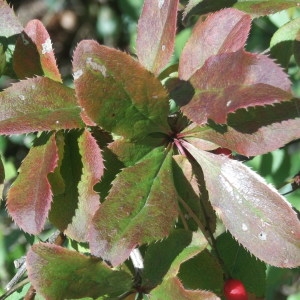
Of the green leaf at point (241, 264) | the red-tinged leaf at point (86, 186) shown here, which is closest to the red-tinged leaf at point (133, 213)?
the red-tinged leaf at point (86, 186)

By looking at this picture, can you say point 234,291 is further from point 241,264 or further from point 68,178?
point 68,178

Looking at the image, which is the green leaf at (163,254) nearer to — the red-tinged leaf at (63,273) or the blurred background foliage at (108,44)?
the red-tinged leaf at (63,273)

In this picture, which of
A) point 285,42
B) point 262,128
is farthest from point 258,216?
point 285,42

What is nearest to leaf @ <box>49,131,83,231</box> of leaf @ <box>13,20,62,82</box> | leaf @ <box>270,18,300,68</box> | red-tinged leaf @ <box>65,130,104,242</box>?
red-tinged leaf @ <box>65,130,104,242</box>

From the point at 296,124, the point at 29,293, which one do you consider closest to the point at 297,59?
the point at 296,124

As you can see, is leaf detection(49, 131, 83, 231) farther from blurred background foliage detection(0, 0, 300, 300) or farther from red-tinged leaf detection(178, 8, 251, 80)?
blurred background foliage detection(0, 0, 300, 300)
